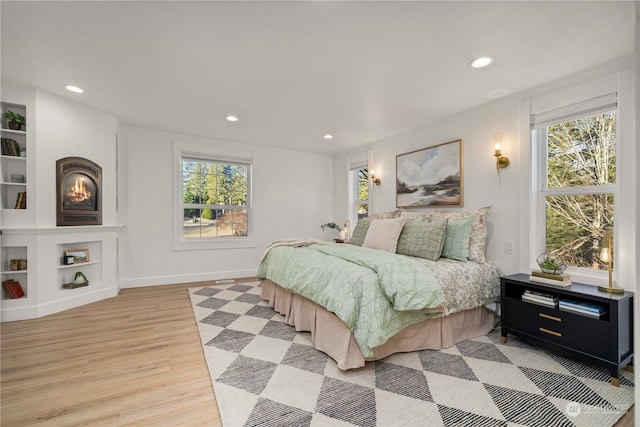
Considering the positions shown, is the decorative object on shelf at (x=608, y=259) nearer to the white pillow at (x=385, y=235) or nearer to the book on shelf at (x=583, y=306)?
the book on shelf at (x=583, y=306)

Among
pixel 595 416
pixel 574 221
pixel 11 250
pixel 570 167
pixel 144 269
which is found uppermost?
pixel 570 167

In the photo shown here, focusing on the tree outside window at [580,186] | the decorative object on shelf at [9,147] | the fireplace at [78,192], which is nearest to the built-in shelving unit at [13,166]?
the decorative object on shelf at [9,147]

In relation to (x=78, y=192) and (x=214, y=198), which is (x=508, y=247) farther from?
(x=78, y=192)

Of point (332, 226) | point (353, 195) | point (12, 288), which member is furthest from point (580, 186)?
point (12, 288)

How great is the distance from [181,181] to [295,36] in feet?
10.8

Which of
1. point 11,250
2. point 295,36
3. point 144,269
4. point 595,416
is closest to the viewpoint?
point 595,416

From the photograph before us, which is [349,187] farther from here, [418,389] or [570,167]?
[418,389]

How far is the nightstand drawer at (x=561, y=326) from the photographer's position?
190 cm

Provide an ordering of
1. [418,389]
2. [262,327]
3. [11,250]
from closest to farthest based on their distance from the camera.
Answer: [418,389] → [262,327] → [11,250]

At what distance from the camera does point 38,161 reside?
9.87ft

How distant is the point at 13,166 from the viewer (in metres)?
3.02

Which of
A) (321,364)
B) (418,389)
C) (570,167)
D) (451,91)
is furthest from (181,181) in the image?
(570,167)

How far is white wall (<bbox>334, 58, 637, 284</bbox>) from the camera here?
6.97ft

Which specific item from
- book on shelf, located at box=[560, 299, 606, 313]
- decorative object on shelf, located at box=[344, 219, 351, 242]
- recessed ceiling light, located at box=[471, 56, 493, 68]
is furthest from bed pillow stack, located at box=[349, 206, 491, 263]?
decorative object on shelf, located at box=[344, 219, 351, 242]
